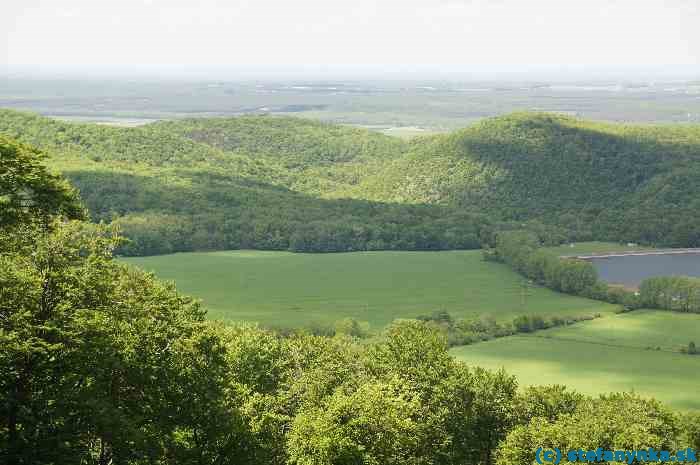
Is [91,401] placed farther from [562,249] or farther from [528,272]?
[562,249]

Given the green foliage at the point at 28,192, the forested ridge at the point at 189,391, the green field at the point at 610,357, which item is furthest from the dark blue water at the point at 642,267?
the green foliage at the point at 28,192

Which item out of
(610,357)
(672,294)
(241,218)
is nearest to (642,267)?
(672,294)

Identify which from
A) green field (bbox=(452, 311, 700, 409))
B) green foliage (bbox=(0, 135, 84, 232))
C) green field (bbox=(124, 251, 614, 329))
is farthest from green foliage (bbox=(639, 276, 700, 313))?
green foliage (bbox=(0, 135, 84, 232))

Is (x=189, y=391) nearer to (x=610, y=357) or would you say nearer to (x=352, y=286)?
(x=610, y=357)

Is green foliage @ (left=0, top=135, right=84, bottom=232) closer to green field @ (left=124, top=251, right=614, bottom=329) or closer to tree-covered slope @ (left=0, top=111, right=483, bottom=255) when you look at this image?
green field @ (left=124, top=251, right=614, bottom=329)

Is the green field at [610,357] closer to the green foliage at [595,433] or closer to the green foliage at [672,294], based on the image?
the green foliage at [672,294]
